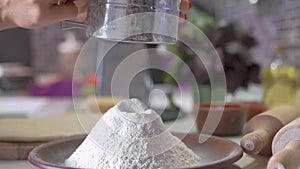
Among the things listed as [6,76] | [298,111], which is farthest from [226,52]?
[6,76]

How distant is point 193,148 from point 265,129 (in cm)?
10

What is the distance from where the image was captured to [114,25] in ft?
1.67

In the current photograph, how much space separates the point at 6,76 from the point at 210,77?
2.45m

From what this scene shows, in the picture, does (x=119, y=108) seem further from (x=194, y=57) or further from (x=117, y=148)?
(x=194, y=57)

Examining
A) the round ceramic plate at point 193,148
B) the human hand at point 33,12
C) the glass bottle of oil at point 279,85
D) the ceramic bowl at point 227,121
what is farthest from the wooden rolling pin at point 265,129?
the glass bottle of oil at point 279,85

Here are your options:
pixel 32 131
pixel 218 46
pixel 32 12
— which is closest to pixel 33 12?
pixel 32 12

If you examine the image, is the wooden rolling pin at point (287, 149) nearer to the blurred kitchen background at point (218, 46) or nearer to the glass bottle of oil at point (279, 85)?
the blurred kitchen background at point (218, 46)

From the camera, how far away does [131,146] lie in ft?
1.71

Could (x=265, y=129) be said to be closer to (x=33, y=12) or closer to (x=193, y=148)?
(x=193, y=148)

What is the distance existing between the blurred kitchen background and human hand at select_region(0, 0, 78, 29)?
11 centimetres

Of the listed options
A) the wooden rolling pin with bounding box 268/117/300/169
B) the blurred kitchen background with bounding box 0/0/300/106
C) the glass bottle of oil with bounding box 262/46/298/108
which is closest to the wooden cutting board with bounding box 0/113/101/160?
the blurred kitchen background with bounding box 0/0/300/106

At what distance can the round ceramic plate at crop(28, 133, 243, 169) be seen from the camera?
0.53 meters

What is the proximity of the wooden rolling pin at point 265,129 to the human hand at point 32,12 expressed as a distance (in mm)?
279

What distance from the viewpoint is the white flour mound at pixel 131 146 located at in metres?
0.51
